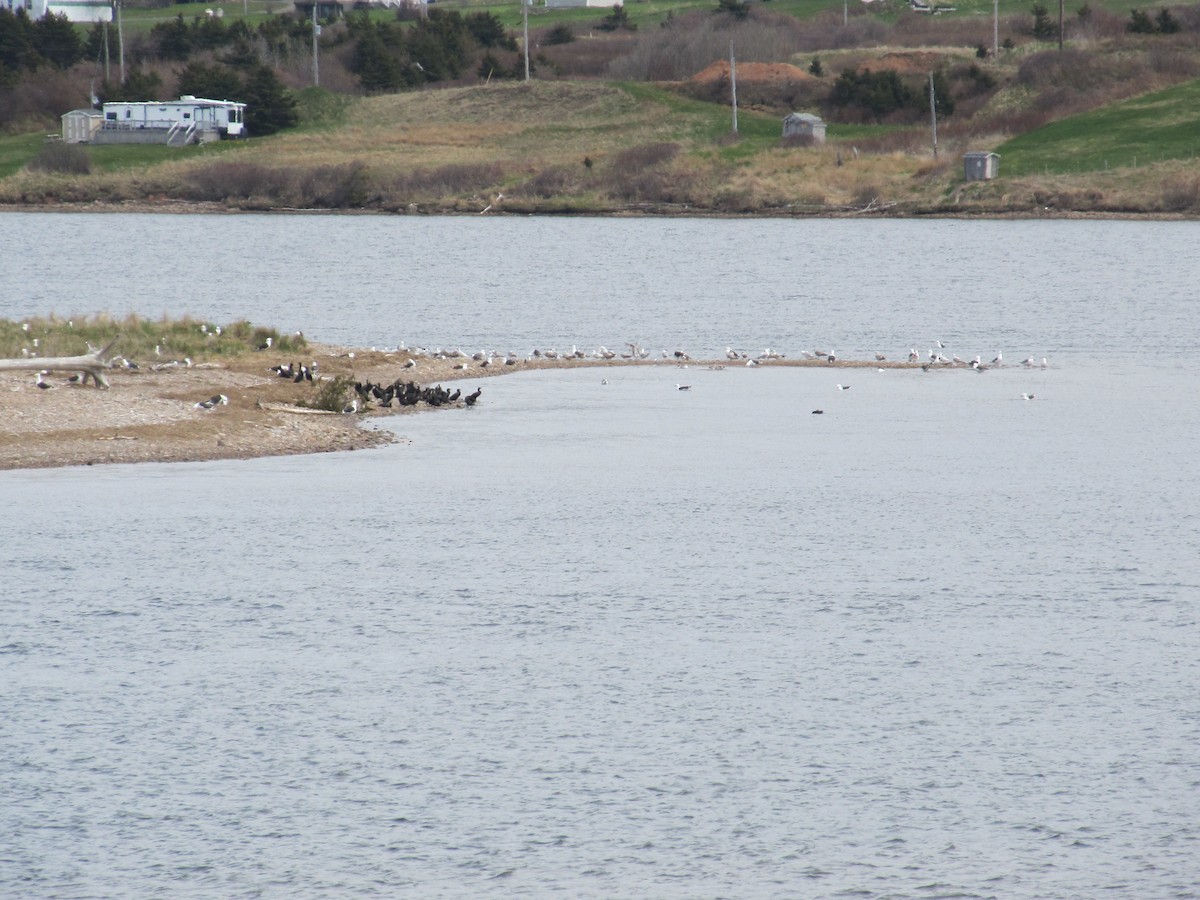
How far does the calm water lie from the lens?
12.0 metres

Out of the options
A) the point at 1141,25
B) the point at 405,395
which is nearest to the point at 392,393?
the point at 405,395

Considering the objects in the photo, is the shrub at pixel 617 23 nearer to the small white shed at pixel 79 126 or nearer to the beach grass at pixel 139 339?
the small white shed at pixel 79 126

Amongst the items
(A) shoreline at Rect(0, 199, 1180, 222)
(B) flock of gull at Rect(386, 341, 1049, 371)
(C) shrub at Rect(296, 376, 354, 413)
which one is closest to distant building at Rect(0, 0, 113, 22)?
(A) shoreline at Rect(0, 199, 1180, 222)

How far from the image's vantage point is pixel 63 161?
124 m

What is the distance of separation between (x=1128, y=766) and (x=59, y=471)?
16.3 m

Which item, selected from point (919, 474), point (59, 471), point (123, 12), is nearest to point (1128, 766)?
point (919, 474)

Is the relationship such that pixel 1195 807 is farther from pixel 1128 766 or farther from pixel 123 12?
pixel 123 12

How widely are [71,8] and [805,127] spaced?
9854 centimetres

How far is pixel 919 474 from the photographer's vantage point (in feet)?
87.0

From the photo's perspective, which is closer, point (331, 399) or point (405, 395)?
point (331, 399)

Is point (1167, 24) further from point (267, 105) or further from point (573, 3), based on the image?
point (573, 3)

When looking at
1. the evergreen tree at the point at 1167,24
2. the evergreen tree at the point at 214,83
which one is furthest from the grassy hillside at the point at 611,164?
the evergreen tree at the point at 1167,24

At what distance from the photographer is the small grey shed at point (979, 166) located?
339 ft

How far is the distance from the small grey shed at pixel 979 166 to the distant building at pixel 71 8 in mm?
106893
